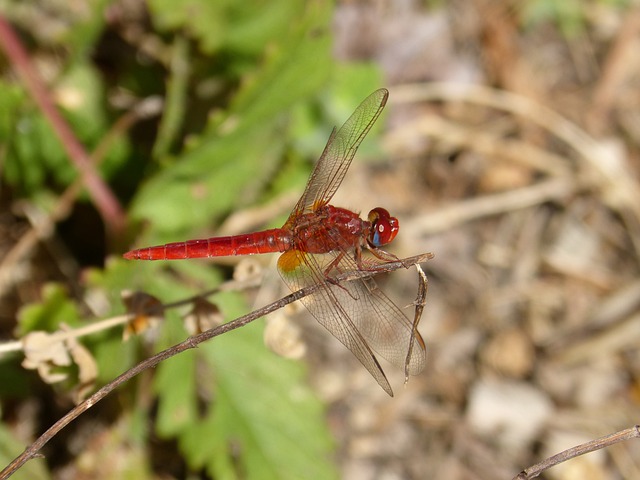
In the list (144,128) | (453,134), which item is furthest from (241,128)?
(453,134)

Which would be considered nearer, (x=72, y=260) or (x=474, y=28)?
(x=72, y=260)

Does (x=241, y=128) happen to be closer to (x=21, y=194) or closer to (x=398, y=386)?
(x=21, y=194)

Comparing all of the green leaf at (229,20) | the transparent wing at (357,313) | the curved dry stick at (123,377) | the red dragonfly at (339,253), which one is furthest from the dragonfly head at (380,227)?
the green leaf at (229,20)

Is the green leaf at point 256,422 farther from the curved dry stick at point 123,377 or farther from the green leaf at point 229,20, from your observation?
the green leaf at point 229,20

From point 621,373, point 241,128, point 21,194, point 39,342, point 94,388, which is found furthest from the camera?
point 621,373

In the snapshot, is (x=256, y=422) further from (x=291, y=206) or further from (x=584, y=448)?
(x=584, y=448)

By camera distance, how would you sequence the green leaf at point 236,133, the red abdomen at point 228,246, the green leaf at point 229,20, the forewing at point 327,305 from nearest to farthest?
1. the forewing at point 327,305
2. the red abdomen at point 228,246
3. the green leaf at point 236,133
4. the green leaf at point 229,20

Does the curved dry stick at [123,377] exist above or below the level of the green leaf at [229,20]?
below

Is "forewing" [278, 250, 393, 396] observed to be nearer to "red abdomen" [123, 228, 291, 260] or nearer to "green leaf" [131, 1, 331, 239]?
"red abdomen" [123, 228, 291, 260]
